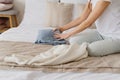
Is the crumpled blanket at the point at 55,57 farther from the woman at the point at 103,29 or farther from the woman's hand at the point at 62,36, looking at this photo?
the woman's hand at the point at 62,36

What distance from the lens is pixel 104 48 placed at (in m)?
1.49

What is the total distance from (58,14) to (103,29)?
896 millimetres

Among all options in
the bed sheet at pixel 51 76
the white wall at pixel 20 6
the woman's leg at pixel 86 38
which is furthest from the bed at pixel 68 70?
the white wall at pixel 20 6

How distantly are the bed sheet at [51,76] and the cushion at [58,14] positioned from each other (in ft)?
4.55

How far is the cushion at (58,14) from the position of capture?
8.50 feet

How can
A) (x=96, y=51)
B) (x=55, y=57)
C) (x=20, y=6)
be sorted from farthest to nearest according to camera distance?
(x=20, y=6) → (x=96, y=51) → (x=55, y=57)

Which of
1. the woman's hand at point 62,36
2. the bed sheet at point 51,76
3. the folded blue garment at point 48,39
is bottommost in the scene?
the bed sheet at point 51,76

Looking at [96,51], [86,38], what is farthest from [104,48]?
[86,38]

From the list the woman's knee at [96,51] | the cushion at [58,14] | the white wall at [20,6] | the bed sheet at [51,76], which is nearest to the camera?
the bed sheet at [51,76]

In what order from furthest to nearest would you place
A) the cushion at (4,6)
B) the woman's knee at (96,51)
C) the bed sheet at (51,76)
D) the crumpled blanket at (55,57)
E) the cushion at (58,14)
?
the cushion at (4,6) → the cushion at (58,14) → the woman's knee at (96,51) → the crumpled blanket at (55,57) → the bed sheet at (51,76)

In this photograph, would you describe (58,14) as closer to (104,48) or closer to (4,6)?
(4,6)

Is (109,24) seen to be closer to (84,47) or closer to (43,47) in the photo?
(84,47)

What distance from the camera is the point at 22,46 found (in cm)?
163

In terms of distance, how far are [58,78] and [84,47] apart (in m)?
0.33
